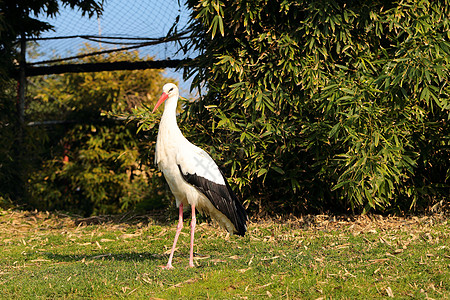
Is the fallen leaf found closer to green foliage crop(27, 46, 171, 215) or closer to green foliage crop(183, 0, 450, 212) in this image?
green foliage crop(183, 0, 450, 212)

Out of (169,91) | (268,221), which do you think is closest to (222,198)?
(169,91)

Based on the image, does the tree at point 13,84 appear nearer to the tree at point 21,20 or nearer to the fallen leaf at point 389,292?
the tree at point 21,20

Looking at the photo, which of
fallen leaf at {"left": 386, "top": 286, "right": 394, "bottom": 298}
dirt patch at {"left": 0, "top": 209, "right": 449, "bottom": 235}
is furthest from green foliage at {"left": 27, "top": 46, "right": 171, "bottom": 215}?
fallen leaf at {"left": 386, "top": 286, "right": 394, "bottom": 298}

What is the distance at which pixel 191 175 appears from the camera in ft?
17.4

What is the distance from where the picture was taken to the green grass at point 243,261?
4.09 m

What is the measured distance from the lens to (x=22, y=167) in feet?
32.5

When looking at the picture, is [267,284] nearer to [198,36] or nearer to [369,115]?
[369,115]

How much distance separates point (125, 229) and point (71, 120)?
457 cm

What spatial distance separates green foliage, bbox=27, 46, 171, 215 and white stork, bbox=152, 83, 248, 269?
526 cm

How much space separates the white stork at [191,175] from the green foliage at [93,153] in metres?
5.26

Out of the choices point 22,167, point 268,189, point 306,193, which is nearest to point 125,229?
point 268,189

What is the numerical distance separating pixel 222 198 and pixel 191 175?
44 centimetres

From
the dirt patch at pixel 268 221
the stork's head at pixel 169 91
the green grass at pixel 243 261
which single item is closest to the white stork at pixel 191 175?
the stork's head at pixel 169 91

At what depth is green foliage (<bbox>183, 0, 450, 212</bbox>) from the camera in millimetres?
6312
